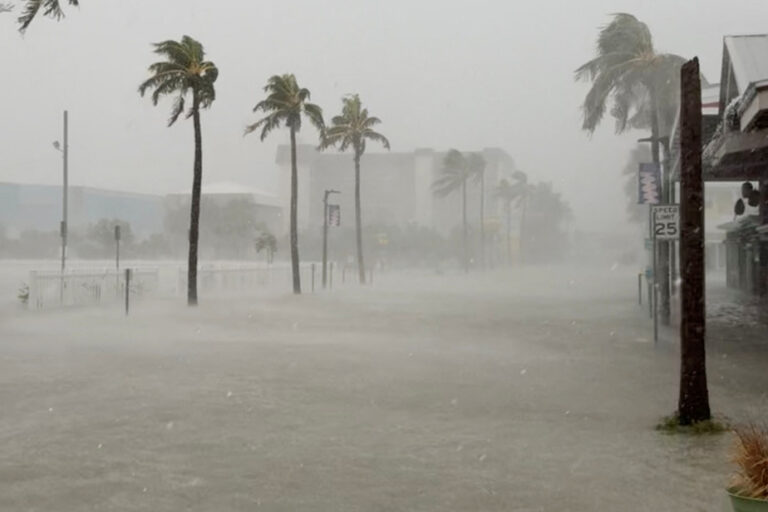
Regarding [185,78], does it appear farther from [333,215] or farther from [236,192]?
[236,192]

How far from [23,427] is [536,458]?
5.96 metres

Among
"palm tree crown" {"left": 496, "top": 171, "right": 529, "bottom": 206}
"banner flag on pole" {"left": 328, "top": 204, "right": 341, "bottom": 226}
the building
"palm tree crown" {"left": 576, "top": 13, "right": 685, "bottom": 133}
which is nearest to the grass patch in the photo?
the building

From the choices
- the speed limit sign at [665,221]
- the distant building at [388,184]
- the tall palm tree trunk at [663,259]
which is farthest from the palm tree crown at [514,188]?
the speed limit sign at [665,221]

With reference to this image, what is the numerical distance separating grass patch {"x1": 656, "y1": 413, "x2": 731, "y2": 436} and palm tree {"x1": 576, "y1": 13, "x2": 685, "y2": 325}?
17.8 meters

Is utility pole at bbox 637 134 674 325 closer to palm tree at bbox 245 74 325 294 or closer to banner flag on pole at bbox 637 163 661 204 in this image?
banner flag on pole at bbox 637 163 661 204

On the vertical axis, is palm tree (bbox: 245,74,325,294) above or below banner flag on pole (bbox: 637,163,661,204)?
Answer: above

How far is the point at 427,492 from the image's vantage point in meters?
7.02

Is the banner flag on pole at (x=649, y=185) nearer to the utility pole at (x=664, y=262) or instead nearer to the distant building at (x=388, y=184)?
the utility pole at (x=664, y=262)

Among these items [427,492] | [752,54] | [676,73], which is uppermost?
[676,73]

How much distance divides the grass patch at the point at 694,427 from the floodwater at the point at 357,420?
20 cm

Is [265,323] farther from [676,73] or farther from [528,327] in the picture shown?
[676,73]

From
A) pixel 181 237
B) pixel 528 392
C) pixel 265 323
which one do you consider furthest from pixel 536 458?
pixel 181 237

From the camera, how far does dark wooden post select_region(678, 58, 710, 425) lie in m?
9.62

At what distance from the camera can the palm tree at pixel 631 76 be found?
29531 mm
